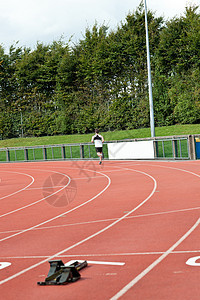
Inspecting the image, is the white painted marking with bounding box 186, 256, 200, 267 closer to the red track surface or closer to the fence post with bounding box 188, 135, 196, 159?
the red track surface

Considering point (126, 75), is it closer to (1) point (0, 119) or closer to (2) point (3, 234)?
(1) point (0, 119)

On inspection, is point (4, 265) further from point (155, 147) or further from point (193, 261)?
point (155, 147)

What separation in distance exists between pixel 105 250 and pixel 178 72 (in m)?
30.5

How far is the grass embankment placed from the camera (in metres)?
30.7

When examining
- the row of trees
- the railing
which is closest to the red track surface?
the railing

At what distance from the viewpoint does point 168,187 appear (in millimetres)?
12773

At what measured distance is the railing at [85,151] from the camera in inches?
852

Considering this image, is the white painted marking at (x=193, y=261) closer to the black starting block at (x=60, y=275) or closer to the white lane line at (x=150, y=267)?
the white lane line at (x=150, y=267)

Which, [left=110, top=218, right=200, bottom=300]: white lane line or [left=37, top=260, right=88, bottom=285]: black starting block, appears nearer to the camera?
[left=110, top=218, right=200, bottom=300]: white lane line

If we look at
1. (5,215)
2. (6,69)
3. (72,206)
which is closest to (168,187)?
(72,206)

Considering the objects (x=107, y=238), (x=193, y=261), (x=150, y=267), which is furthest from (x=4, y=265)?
(x=193, y=261)

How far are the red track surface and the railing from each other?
7.13 meters

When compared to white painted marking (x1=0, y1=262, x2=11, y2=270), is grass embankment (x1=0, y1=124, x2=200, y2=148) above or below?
above

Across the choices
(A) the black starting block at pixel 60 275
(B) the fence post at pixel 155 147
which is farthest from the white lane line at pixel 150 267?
(B) the fence post at pixel 155 147
